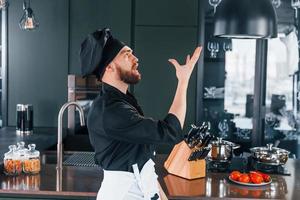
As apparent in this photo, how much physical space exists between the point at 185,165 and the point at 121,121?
30.6 inches

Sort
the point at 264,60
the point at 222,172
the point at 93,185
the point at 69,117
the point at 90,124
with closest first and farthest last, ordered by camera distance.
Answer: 1. the point at 90,124
2. the point at 93,185
3. the point at 222,172
4. the point at 69,117
5. the point at 264,60

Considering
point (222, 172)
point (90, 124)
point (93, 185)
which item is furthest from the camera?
point (222, 172)

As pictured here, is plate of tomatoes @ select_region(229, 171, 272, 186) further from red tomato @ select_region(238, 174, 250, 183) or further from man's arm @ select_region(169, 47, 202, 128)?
man's arm @ select_region(169, 47, 202, 128)

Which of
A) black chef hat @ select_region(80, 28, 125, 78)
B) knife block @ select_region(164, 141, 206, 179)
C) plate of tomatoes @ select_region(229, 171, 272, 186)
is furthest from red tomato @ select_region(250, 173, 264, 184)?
black chef hat @ select_region(80, 28, 125, 78)

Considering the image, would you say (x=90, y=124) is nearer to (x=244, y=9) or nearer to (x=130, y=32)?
(x=244, y=9)

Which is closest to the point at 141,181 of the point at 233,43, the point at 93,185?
the point at 93,185

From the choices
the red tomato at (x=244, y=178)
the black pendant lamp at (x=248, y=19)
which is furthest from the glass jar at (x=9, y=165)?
the black pendant lamp at (x=248, y=19)

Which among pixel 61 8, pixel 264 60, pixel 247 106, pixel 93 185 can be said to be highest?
pixel 61 8

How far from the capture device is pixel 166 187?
85.5 inches

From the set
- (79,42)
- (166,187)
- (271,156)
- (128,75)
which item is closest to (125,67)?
(128,75)

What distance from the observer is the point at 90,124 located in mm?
1790

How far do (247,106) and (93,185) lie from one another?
2620 millimetres

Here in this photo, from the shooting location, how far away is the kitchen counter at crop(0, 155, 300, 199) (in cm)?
207

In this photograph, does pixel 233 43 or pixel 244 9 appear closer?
pixel 244 9
